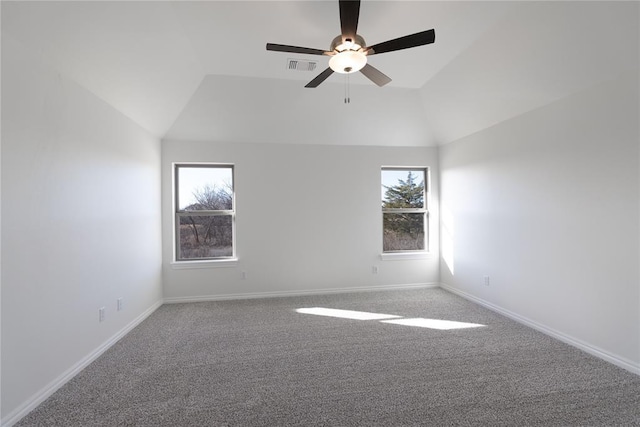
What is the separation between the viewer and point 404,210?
16.3 feet

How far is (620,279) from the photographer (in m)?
2.38

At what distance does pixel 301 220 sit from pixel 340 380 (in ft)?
8.73

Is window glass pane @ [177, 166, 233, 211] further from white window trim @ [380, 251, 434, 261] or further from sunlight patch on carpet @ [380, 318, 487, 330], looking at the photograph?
sunlight patch on carpet @ [380, 318, 487, 330]

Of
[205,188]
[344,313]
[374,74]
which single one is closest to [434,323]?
[344,313]

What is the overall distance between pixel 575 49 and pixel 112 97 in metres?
4.08

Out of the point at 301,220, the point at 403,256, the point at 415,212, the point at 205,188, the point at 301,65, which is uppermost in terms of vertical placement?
the point at 301,65

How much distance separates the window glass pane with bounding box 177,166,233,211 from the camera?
441 cm

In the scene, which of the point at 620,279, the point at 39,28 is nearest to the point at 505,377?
the point at 620,279

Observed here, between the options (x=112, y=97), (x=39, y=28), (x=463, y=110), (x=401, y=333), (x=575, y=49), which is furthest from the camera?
(x=463, y=110)

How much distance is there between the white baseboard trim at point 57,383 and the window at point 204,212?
4.60ft

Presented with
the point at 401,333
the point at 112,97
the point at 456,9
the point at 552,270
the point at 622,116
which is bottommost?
the point at 401,333

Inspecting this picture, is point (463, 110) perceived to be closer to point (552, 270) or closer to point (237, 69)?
point (552, 270)

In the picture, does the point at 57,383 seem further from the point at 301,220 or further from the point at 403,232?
the point at 403,232

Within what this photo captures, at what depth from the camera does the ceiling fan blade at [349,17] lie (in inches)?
66.4
